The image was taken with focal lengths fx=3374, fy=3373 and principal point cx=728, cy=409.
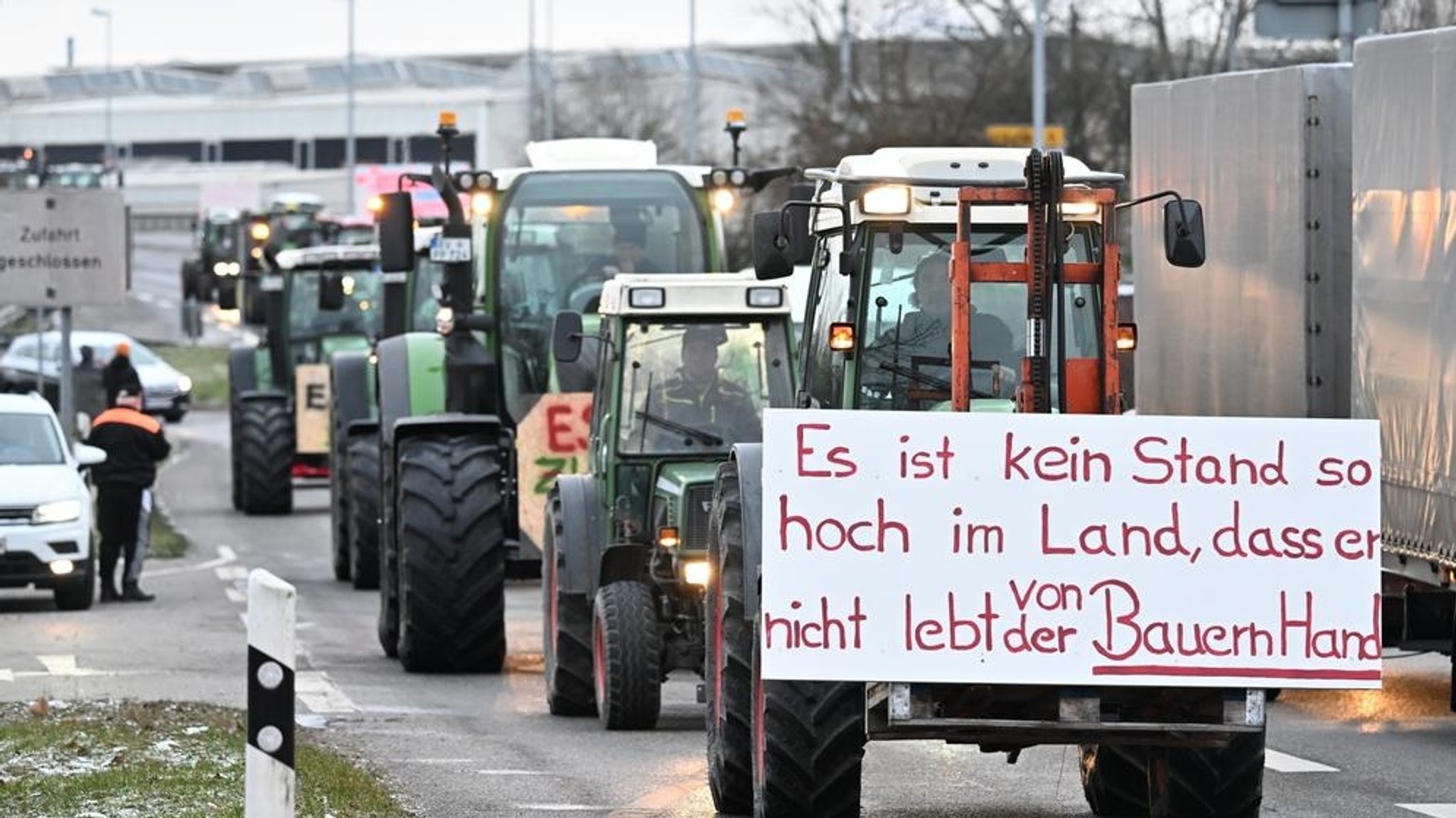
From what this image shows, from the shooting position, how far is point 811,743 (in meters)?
11.0

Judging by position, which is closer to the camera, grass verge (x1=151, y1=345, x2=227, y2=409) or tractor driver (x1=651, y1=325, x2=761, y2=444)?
tractor driver (x1=651, y1=325, x2=761, y2=444)

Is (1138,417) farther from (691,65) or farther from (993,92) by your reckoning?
(691,65)

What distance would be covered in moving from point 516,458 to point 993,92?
118ft

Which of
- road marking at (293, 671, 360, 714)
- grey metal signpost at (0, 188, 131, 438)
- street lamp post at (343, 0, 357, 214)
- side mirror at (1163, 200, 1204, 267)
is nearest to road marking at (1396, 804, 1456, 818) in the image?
side mirror at (1163, 200, 1204, 267)

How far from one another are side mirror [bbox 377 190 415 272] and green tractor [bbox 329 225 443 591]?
4.59 metres

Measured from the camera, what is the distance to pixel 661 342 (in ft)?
55.2

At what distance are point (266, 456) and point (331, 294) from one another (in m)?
3.89

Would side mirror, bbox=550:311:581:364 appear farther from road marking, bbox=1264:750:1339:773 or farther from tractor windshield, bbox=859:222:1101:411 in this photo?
tractor windshield, bbox=859:222:1101:411

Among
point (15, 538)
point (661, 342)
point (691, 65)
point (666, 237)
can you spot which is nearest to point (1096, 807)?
point (661, 342)

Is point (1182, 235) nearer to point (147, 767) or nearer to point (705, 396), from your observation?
point (147, 767)

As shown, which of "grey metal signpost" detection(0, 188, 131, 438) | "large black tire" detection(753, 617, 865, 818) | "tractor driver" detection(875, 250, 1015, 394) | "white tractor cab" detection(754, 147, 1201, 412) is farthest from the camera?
"grey metal signpost" detection(0, 188, 131, 438)

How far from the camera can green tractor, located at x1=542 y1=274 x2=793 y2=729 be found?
1625cm

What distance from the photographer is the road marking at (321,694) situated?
16984 millimetres

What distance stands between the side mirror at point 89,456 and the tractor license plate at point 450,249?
5113mm
